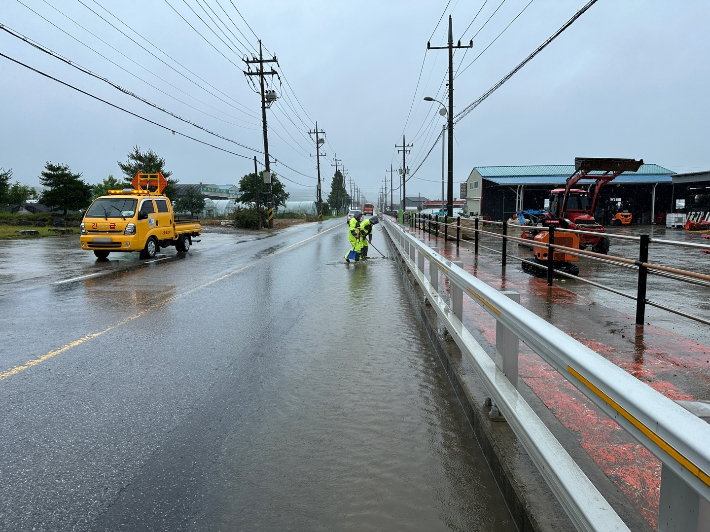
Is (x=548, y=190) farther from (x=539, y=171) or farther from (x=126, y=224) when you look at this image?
(x=126, y=224)

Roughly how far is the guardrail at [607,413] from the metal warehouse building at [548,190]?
42.3 metres

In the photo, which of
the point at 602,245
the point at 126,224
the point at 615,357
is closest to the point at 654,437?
the point at 615,357

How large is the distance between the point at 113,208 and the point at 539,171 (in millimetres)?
46685

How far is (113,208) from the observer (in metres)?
17.2

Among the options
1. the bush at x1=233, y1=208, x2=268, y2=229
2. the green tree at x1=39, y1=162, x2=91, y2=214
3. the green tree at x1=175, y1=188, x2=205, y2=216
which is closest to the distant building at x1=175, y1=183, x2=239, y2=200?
the green tree at x1=175, y1=188, x2=205, y2=216

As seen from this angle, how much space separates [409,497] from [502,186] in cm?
5360

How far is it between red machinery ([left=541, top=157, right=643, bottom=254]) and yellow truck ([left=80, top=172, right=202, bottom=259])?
1212cm

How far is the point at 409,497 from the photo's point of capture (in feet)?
10.5

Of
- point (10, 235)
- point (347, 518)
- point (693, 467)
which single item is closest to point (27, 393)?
point (347, 518)

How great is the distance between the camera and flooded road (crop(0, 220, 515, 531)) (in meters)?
3.07

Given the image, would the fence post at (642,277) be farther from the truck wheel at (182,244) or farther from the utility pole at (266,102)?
the utility pole at (266,102)

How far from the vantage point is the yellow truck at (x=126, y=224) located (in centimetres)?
1669

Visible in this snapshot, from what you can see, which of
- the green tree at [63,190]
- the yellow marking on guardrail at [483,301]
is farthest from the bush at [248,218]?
the yellow marking on guardrail at [483,301]

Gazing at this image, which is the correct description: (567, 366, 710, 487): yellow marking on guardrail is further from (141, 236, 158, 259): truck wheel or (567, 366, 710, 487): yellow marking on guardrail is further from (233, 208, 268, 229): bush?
(233, 208, 268, 229): bush
